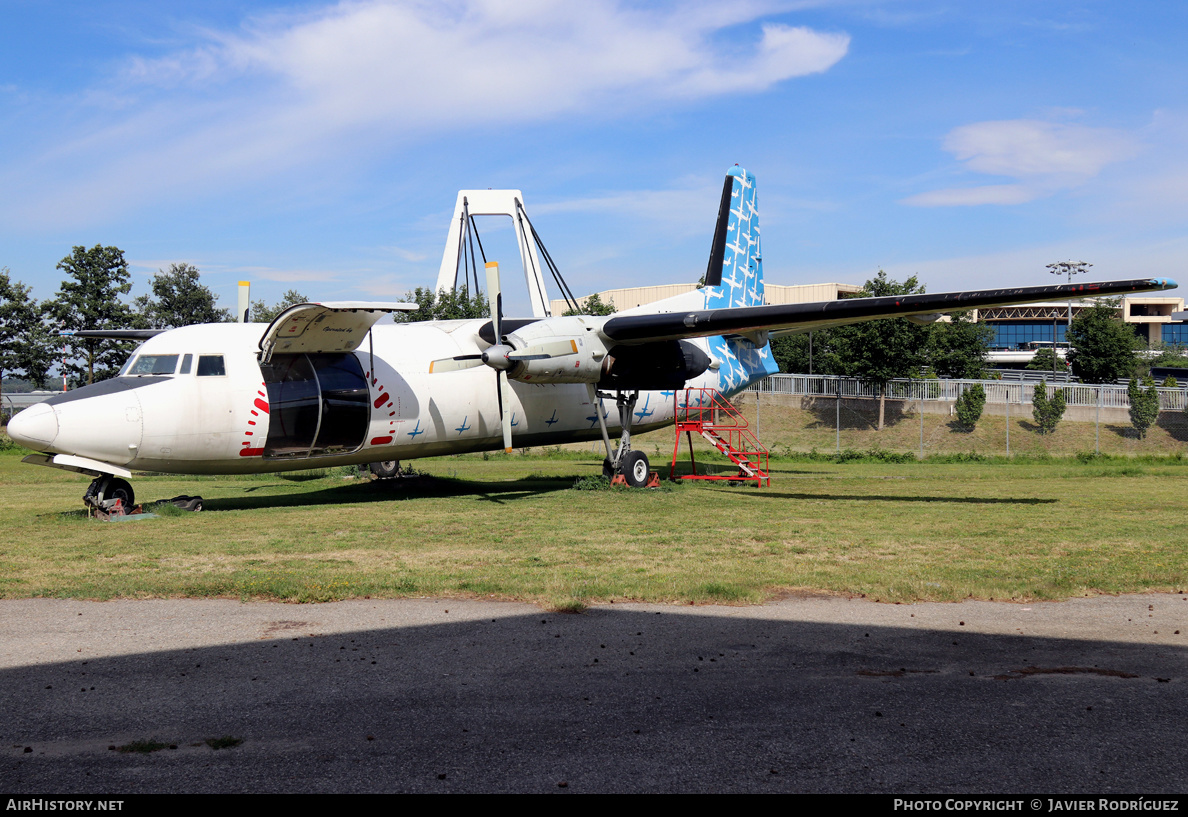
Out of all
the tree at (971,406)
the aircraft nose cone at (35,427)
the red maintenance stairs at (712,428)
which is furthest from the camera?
the tree at (971,406)

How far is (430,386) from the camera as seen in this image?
64.4 ft

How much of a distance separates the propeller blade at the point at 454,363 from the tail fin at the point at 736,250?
8371 mm

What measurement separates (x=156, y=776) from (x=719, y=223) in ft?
77.9

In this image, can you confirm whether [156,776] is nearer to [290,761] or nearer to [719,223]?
[290,761]

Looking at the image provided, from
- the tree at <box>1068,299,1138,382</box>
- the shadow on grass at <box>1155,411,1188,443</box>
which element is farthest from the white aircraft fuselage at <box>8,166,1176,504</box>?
the tree at <box>1068,299,1138,382</box>

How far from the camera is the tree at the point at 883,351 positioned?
44.1m

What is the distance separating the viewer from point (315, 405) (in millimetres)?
17562

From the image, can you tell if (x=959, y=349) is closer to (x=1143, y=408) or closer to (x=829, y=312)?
(x=1143, y=408)

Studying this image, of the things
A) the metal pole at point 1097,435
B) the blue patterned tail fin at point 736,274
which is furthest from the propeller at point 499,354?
the metal pole at point 1097,435

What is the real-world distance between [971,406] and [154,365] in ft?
113

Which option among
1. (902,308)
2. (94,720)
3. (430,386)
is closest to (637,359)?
(430,386)

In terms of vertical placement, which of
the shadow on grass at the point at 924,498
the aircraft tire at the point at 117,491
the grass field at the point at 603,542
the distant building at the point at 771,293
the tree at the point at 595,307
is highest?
the distant building at the point at 771,293

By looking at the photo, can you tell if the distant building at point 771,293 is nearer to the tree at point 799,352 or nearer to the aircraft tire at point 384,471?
the tree at point 799,352

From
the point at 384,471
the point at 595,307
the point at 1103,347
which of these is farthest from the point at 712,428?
the point at 1103,347
